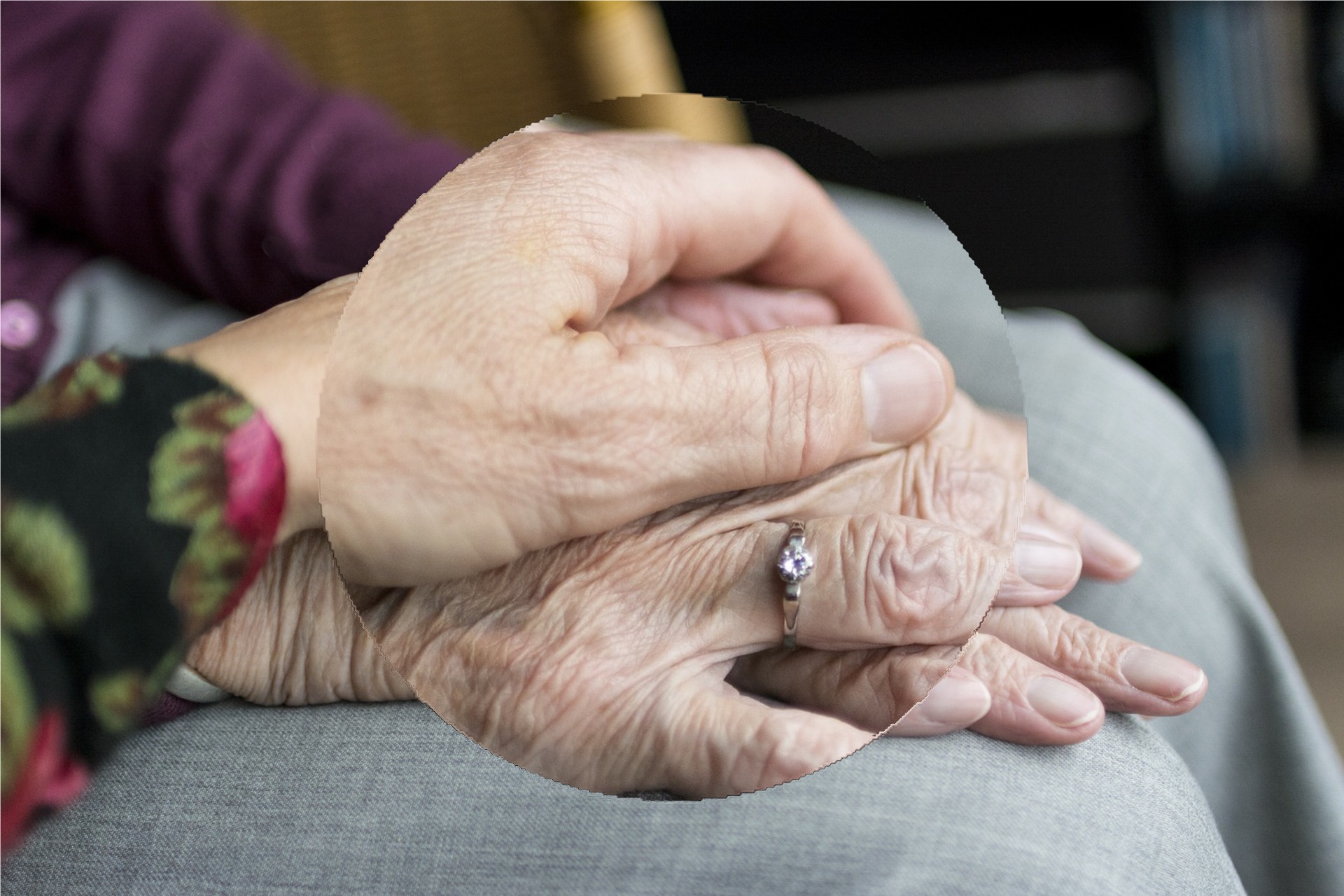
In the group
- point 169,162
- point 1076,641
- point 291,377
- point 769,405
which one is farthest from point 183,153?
point 1076,641

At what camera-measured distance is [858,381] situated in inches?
14.7

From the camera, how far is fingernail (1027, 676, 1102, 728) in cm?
43

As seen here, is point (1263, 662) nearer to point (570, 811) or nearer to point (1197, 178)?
point (570, 811)

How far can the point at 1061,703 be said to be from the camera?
0.43m

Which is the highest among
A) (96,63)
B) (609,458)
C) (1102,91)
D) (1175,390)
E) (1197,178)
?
(96,63)

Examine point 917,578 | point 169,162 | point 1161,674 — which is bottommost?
point 1161,674

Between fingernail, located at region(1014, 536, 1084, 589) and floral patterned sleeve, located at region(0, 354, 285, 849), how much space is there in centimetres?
29

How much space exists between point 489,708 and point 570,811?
2.1 inches

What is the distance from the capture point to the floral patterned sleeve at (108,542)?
1.04 ft

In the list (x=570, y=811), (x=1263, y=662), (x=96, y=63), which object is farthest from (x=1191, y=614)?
(x=96, y=63)

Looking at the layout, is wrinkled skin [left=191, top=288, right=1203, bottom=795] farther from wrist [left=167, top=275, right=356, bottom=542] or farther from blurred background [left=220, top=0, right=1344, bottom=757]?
blurred background [left=220, top=0, right=1344, bottom=757]

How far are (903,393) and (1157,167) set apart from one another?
1304 mm

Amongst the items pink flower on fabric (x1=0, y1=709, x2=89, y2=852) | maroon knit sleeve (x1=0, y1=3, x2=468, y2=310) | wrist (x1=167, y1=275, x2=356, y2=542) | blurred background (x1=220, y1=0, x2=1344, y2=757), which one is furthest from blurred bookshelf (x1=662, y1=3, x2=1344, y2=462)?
pink flower on fabric (x1=0, y1=709, x2=89, y2=852)

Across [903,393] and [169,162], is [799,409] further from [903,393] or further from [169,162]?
[169,162]
